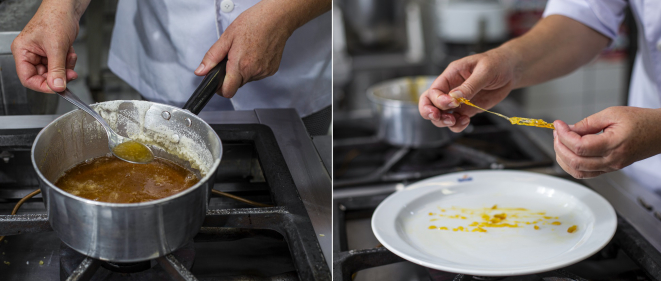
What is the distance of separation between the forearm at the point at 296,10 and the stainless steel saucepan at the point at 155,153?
0.38 ft

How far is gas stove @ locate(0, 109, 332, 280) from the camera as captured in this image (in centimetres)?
49

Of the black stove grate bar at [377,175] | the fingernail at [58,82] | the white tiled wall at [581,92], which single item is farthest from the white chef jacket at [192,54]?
the white tiled wall at [581,92]

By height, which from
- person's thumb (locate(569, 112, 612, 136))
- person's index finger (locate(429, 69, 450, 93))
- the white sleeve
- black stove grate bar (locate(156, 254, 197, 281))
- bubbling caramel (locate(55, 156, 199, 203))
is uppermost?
the white sleeve

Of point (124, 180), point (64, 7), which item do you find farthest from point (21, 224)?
point (64, 7)

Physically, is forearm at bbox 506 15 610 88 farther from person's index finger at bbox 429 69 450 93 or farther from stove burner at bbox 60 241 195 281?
stove burner at bbox 60 241 195 281

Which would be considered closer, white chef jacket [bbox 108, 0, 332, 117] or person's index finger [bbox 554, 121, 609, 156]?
person's index finger [bbox 554, 121, 609, 156]

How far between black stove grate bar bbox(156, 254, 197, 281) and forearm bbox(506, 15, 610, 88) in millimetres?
551

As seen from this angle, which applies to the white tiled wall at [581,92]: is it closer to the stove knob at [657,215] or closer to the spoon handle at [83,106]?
the stove knob at [657,215]

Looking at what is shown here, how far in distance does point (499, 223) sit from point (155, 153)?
17.3 inches

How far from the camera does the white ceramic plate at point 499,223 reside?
0.50 metres

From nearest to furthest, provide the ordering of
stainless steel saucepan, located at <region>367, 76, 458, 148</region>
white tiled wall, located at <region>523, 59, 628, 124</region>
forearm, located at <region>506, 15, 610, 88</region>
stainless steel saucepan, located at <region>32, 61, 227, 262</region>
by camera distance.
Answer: stainless steel saucepan, located at <region>32, 61, 227, 262</region>
forearm, located at <region>506, 15, 610, 88</region>
stainless steel saucepan, located at <region>367, 76, 458, 148</region>
white tiled wall, located at <region>523, 59, 628, 124</region>

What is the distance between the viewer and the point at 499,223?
61 cm

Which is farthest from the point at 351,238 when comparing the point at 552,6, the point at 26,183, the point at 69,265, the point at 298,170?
the point at 552,6

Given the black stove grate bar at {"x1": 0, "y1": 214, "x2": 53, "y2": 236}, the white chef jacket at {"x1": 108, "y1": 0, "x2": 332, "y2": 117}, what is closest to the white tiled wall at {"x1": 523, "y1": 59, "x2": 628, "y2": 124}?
the white chef jacket at {"x1": 108, "y1": 0, "x2": 332, "y2": 117}
